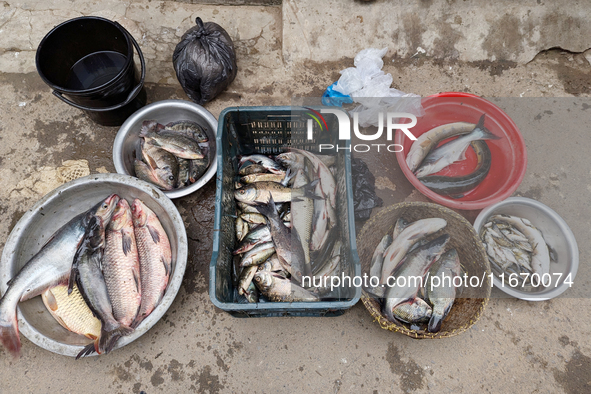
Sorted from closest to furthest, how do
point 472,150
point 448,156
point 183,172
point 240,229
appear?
point 240,229, point 183,172, point 448,156, point 472,150

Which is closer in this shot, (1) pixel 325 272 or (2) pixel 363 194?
(1) pixel 325 272

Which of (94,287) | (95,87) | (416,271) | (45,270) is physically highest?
(95,87)

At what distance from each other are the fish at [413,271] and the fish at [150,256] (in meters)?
1.58

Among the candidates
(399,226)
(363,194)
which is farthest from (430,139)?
(399,226)

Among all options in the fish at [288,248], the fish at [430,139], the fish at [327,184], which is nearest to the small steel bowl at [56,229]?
the fish at [288,248]

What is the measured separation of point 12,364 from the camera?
2312mm

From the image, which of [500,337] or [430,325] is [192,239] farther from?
[500,337]

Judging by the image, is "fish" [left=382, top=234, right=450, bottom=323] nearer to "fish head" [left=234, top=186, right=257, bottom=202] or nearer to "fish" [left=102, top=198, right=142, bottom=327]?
"fish head" [left=234, top=186, right=257, bottom=202]

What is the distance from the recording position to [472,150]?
2.94m

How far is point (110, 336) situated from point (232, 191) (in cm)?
125

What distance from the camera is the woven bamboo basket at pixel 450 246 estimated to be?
2.08 metres

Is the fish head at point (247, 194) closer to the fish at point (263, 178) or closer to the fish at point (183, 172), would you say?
the fish at point (263, 178)

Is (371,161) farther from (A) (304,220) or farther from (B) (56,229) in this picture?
(B) (56,229)

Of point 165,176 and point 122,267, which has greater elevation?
point 165,176
